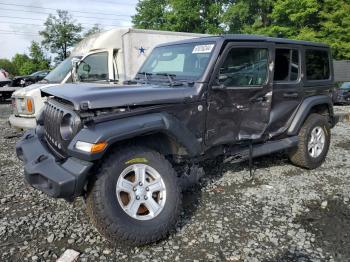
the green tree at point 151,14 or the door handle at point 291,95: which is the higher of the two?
the green tree at point 151,14

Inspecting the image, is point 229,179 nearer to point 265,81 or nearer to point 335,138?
point 265,81

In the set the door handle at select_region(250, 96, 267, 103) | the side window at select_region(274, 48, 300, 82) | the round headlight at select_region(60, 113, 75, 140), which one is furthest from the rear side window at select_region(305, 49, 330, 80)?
the round headlight at select_region(60, 113, 75, 140)

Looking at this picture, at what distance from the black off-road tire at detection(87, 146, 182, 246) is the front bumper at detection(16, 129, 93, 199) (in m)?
0.18

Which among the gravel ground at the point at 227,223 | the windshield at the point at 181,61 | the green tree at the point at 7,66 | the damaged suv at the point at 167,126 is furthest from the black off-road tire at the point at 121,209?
the green tree at the point at 7,66

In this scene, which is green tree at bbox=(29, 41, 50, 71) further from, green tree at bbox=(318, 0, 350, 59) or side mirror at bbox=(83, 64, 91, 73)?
side mirror at bbox=(83, 64, 91, 73)

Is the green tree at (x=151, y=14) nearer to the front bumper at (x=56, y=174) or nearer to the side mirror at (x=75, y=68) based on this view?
the side mirror at (x=75, y=68)

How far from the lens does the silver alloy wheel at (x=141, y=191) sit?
10.9 feet

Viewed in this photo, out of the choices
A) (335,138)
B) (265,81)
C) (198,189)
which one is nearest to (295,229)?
(198,189)

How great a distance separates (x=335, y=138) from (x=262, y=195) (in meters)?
4.20

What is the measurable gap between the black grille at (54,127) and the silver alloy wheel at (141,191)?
678mm

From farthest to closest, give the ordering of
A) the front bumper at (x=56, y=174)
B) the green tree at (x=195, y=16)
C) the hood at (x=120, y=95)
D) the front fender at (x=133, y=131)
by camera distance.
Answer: the green tree at (x=195, y=16) → the hood at (x=120, y=95) → the front fender at (x=133, y=131) → the front bumper at (x=56, y=174)

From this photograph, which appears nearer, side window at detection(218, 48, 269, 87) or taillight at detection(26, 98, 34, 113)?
side window at detection(218, 48, 269, 87)

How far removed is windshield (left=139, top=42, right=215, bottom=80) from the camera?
4.19 metres

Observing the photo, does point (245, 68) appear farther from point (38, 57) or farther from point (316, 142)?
point (38, 57)
